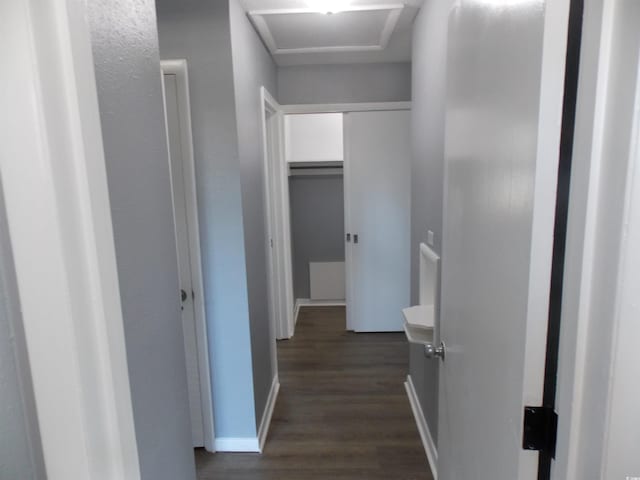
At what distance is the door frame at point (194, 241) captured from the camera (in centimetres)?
181

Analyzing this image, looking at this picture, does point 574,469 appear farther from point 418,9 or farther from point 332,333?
point 332,333

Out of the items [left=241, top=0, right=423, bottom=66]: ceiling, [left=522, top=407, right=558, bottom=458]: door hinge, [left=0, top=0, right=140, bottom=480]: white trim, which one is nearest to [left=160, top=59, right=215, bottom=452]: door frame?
[left=241, top=0, right=423, bottom=66]: ceiling

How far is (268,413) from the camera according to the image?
7.82ft

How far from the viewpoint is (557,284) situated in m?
0.64

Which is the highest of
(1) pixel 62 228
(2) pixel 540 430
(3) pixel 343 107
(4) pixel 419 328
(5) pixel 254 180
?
(3) pixel 343 107

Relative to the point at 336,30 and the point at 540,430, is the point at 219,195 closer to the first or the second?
the point at 336,30

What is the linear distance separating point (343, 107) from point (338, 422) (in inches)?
97.2

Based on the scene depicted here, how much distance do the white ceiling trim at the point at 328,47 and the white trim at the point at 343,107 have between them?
476 mm

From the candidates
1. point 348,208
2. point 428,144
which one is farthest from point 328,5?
point 348,208

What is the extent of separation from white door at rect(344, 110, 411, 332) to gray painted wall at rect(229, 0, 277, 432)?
1.12 m

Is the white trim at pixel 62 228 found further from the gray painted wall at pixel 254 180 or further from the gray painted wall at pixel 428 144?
the gray painted wall at pixel 428 144

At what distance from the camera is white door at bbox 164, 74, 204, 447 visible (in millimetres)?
1840

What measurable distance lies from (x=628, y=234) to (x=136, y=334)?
0.86 meters

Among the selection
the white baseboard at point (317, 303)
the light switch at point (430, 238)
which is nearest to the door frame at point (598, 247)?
the light switch at point (430, 238)
